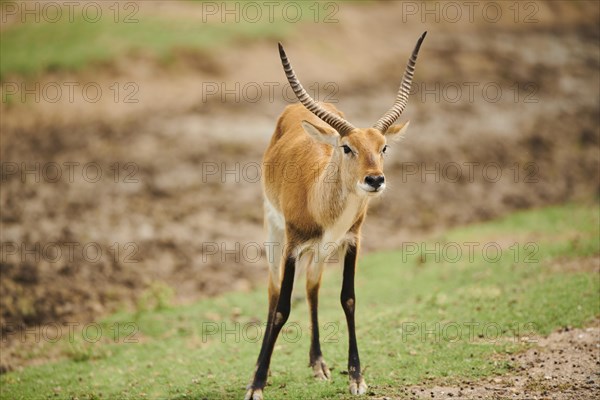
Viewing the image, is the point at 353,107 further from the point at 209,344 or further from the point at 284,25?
the point at 209,344

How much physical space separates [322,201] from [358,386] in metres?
1.99

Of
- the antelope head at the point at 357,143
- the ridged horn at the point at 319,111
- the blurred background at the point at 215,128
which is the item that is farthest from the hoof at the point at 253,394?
the blurred background at the point at 215,128

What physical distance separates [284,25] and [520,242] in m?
9.55

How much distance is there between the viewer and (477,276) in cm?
1201

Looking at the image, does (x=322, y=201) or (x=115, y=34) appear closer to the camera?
(x=322, y=201)

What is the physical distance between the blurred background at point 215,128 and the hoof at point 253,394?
4594 mm

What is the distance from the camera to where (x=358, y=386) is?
25.5ft

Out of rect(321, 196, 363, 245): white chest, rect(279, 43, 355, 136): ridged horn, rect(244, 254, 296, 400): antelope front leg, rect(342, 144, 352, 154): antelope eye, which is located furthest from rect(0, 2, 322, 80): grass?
rect(342, 144, 352, 154): antelope eye

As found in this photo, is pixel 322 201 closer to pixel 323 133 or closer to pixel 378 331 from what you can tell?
pixel 323 133

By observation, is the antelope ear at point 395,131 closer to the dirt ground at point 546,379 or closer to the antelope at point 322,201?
the antelope at point 322,201

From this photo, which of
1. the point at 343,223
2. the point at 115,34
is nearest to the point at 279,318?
the point at 343,223

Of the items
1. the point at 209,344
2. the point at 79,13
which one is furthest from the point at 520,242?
the point at 79,13

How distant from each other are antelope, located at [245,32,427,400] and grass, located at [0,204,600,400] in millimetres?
580

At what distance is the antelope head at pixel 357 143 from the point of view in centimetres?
727
